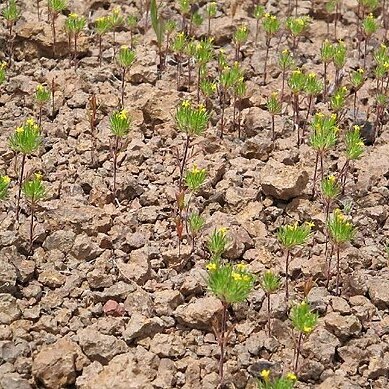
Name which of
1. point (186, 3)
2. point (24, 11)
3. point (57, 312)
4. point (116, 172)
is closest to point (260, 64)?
point (186, 3)

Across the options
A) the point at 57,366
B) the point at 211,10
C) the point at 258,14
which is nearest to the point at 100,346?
the point at 57,366

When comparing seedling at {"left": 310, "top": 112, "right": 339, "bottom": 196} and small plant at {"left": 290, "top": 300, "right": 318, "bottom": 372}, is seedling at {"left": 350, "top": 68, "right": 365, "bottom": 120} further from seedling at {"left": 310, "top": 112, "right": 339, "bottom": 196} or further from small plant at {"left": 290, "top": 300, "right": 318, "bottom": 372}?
small plant at {"left": 290, "top": 300, "right": 318, "bottom": 372}

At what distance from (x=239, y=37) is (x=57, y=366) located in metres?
4.01

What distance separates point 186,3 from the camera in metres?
6.64

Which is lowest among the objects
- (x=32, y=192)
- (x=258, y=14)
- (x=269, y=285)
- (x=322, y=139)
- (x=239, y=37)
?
(x=269, y=285)

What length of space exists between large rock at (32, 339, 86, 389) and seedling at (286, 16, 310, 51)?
166 inches

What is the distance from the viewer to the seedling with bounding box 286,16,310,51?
6.36 metres

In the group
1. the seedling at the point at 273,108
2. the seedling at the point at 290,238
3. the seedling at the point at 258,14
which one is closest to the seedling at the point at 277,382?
the seedling at the point at 290,238

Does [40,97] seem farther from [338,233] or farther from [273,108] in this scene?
[338,233]

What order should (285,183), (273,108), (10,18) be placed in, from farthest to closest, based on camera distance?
(10,18) < (273,108) < (285,183)

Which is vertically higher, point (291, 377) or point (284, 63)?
point (284, 63)

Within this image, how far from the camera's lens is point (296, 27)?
6.36 meters

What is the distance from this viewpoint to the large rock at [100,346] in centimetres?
366

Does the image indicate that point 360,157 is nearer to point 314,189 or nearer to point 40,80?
point 314,189
